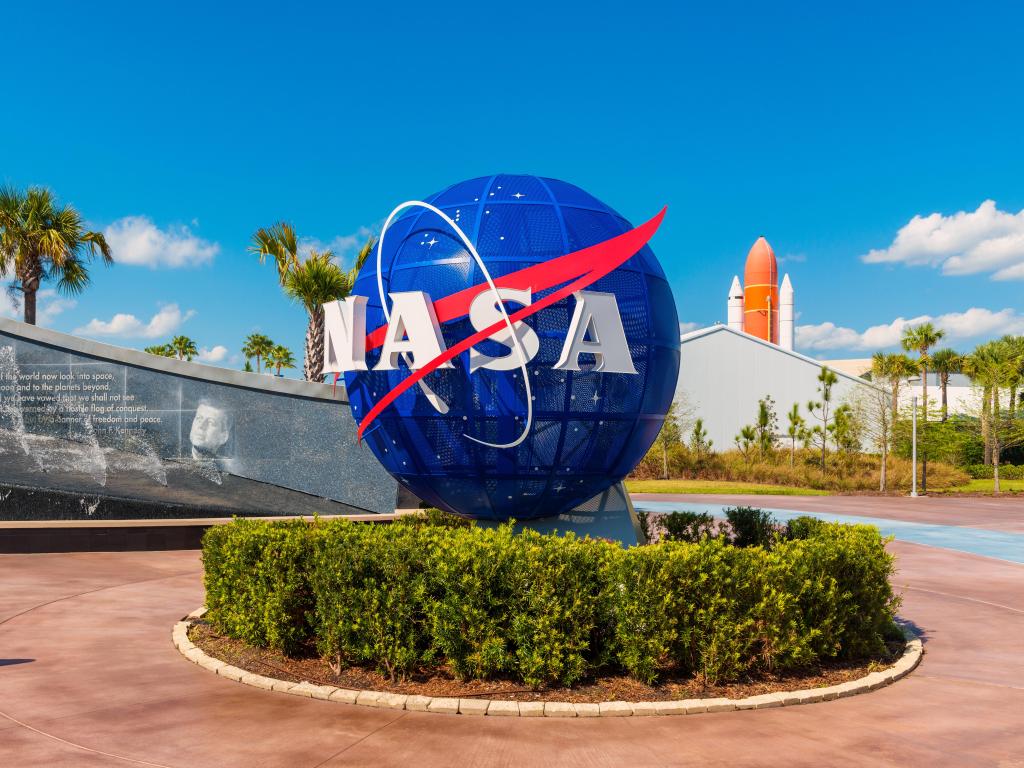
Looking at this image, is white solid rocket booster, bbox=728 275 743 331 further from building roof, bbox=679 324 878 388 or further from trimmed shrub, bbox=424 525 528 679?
trimmed shrub, bbox=424 525 528 679

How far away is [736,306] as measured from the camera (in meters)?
86.2

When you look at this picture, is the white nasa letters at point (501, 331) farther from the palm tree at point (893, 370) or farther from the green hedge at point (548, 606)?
the palm tree at point (893, 370)

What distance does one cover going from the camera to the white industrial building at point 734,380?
196 ft

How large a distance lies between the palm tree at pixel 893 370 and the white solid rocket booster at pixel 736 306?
2113 cm

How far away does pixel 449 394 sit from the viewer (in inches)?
433

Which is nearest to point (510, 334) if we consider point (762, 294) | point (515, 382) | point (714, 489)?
point (515, 382)

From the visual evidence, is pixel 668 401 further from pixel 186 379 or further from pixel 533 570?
pixel 186 379

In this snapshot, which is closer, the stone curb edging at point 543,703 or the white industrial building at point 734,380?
the stone curb edging at point 543,703

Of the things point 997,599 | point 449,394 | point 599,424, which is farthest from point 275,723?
point 997,599

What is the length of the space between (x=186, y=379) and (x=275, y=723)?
15506 mm

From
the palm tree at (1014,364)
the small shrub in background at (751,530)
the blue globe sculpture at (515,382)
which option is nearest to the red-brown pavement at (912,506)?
the palm tree at (1014,364)

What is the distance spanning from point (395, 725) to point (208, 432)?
15.4 meters

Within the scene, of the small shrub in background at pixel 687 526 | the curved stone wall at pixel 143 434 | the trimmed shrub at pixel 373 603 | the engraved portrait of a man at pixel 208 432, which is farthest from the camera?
the engraved portrait of a man at pixel 208 432

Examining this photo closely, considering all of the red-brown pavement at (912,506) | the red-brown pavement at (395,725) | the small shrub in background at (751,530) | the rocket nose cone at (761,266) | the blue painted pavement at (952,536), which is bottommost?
the red-brown pavement at (912,506)
